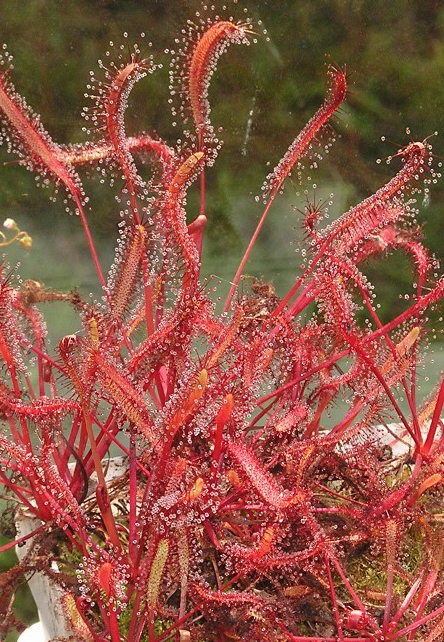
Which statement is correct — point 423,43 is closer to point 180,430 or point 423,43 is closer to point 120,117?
point 120,117

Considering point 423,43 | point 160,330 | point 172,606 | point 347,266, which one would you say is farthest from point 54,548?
point 423,43

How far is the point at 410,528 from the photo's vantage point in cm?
87

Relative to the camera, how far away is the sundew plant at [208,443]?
63cm

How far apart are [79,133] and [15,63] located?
0.13 m

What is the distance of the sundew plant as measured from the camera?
2.08 feet

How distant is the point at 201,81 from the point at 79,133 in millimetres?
397

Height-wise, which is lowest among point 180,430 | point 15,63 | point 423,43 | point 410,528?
point 410,528

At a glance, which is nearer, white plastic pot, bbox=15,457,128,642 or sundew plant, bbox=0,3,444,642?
sundew plant, bbox=0,3,444,642

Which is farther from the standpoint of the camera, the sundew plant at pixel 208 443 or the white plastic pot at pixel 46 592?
the white plastic pot at pixel 46 592

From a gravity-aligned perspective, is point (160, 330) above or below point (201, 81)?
below

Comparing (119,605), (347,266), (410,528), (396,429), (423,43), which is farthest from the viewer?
(423,43)

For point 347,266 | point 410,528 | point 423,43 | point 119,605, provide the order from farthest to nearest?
point 423,43, point 410,528, point 347,266, point 119,605

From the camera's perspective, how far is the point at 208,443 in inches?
28.7

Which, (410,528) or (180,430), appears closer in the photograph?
(180,430)
